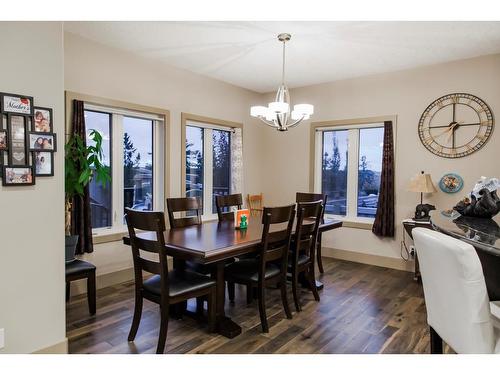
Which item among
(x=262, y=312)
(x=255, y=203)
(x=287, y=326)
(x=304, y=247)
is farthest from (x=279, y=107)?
(x=255, y=203)

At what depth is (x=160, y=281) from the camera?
2445mm

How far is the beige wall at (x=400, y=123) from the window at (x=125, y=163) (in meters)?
2.13

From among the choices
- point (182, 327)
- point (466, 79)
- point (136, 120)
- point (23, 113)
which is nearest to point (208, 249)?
point (182, 327)

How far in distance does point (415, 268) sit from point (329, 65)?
2.68m

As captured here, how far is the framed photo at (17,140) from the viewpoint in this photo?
2035mm

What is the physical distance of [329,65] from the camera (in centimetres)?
431

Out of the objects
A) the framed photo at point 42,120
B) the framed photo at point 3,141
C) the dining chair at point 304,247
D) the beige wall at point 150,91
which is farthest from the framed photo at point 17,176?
the dining chair at point 304,247

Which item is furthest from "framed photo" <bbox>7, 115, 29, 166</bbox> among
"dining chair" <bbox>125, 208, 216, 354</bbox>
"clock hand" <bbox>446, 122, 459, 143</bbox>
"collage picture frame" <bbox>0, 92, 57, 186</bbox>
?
"clock hand" <bbox>446, 122, 459, 143</bbox>

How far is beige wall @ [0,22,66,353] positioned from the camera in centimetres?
202

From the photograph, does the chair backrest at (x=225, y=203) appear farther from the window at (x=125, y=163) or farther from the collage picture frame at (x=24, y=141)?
the collage picture frame at (x=24, y=141)

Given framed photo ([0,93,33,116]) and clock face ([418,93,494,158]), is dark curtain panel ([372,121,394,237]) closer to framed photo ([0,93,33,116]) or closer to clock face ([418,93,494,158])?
clock face ([418,93,494,158])

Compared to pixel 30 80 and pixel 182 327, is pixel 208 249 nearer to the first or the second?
pixel 182 327

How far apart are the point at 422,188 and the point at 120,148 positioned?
3536 mm

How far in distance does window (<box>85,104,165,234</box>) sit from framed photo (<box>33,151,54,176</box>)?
5.25 ft
